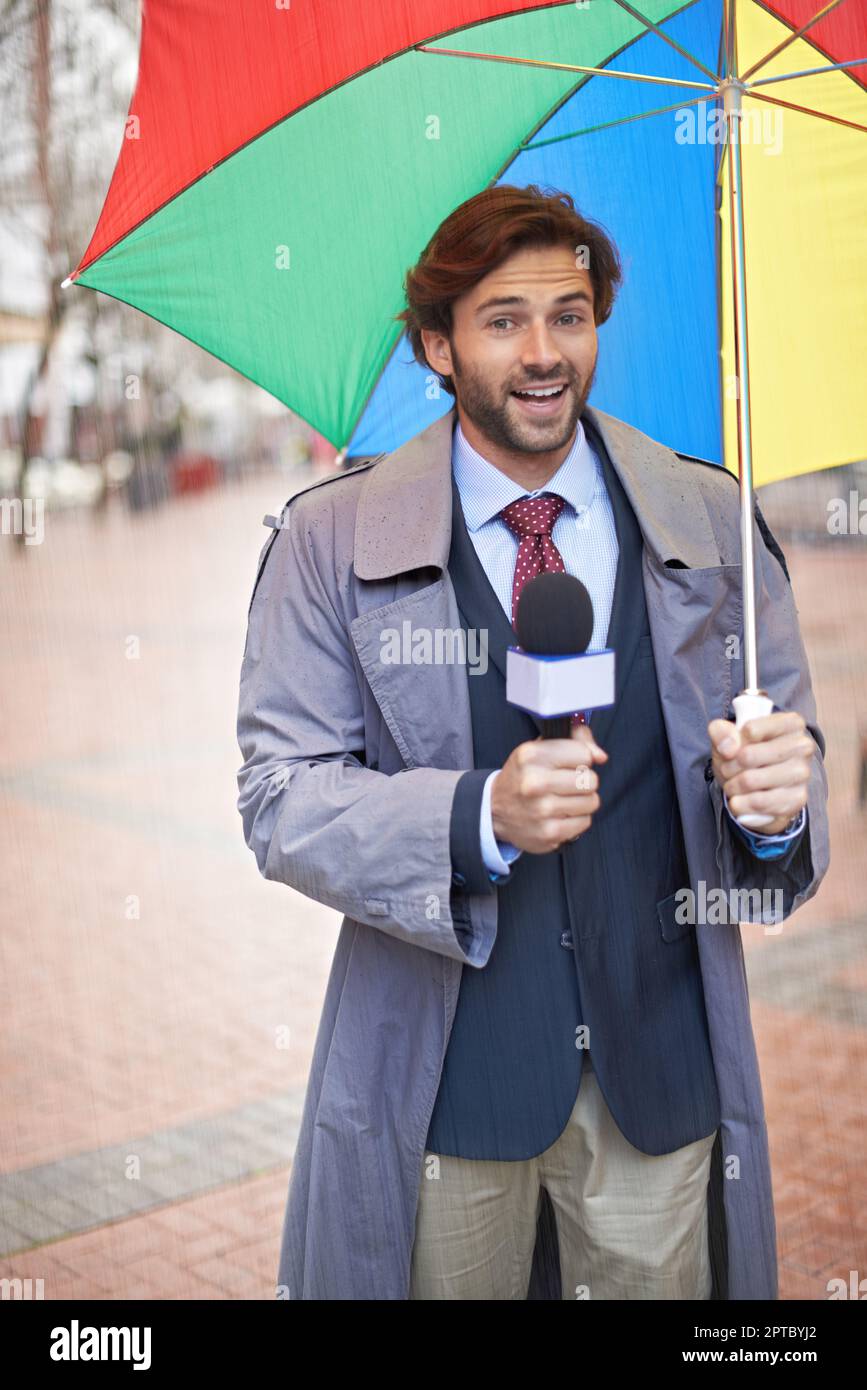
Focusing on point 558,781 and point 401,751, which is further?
point 401,751

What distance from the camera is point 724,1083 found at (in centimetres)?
238

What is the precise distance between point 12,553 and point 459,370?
85.6 ft

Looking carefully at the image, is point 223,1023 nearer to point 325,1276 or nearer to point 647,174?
point 325,1276

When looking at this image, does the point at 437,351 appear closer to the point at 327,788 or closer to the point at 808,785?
the point at 327,788

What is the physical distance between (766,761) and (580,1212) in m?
0.89

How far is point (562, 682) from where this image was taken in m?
1.77

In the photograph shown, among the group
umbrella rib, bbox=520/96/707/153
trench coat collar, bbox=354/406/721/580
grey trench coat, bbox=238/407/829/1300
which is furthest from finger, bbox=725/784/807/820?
umbrella rib, bbox=520/96/707/153

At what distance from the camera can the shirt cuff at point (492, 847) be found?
2.03 metres

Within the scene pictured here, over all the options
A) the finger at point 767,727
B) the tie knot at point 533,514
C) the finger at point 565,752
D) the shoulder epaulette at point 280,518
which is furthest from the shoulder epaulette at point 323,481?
the finger at point 767,727

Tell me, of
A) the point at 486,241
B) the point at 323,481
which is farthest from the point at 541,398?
the point at 323,481

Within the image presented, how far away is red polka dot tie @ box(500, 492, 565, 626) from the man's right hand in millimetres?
466

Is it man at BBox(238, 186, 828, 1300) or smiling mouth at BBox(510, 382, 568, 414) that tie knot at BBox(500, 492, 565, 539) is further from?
smiling mouth at BBox(510, 382, 568, 414)

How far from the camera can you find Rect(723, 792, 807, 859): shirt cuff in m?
2.17

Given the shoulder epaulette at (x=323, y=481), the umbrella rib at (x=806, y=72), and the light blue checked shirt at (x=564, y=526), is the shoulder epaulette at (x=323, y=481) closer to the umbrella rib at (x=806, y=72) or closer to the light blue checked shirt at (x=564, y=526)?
the light blue checked shirt at (x=564, y=526)
